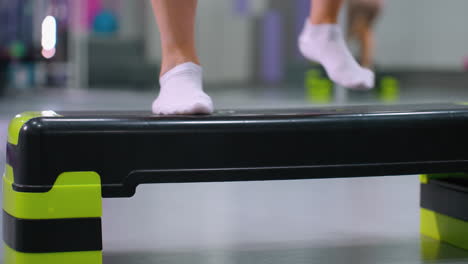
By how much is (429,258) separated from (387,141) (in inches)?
10.0

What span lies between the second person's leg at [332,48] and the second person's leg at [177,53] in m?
0.33

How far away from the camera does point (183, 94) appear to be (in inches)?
49.4

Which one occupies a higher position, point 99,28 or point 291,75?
point 99,28

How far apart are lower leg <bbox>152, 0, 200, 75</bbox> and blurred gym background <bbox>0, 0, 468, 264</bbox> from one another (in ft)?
1.19

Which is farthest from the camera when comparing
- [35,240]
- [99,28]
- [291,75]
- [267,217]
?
[291,75]

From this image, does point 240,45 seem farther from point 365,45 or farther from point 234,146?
point 234,146

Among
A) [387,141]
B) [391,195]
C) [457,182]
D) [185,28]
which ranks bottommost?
[391,195]

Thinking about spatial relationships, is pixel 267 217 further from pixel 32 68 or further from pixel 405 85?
pixel 32 68

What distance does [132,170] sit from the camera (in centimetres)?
114

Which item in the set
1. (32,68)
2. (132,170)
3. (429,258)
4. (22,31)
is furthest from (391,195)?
(22,31)

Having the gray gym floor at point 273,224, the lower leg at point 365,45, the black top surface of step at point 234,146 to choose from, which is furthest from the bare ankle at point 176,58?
the lower leg at point 365,45

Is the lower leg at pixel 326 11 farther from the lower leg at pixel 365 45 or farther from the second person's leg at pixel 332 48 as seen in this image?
the lower leg at pixel 365 45

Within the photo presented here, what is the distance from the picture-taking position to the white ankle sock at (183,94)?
4.04ft

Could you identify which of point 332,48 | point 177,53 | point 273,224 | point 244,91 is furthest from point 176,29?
point 244,91
